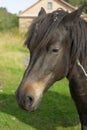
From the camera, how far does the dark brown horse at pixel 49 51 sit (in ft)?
9.70

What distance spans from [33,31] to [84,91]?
1.05 m

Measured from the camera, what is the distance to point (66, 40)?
10.2 feet

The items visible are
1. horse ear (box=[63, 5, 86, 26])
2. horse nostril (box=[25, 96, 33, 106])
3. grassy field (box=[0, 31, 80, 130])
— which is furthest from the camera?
grassy field (box=[0, 31, 80, 130])

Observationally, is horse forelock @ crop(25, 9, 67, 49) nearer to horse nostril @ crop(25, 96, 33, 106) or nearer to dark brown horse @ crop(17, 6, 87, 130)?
dark brown horse @ crop(17, 6, 87, 130)

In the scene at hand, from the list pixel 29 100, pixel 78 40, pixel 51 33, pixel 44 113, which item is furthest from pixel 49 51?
pixel 44 113

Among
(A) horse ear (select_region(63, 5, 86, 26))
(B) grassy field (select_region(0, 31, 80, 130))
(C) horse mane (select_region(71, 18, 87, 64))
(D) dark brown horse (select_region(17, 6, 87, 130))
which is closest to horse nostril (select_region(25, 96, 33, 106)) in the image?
(D) dark brown horse (select_region(17, 6, 87, 130))

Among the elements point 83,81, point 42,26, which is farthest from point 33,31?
point 83,81

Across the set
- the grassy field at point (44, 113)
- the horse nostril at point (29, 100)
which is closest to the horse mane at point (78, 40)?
the horse nostril at point (29, 100)

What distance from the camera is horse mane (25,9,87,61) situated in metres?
2.99

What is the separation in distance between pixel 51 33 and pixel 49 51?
170mm

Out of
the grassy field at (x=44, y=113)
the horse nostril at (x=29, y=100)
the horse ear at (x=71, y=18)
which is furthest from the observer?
the grassy field at (x=44, y=113)

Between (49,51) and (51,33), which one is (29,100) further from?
(51,33)

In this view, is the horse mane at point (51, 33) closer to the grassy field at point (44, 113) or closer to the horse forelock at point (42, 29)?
the horse forelock at point (42, 29)

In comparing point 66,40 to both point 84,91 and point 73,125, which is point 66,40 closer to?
point 84,91
